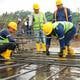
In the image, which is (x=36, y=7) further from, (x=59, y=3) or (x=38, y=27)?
(x=59, y=3)

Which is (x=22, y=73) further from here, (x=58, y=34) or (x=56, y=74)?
(x=58, y=34)

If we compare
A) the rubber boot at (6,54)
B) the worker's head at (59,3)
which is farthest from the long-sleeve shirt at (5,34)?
the worker's head at (59,3)

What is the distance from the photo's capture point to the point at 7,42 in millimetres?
9359

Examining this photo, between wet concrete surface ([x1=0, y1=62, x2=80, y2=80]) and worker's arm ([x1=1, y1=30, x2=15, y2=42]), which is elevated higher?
worker's arm ([x1=1, y1=30, x2=15, y2=42])

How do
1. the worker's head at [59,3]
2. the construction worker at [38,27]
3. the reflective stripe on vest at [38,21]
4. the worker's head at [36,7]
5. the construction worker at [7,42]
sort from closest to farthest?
1. the construction worker at [7,42]
2. the worker's head at [59,3]
3. the worker's head at [36,7]
4. the construction worker at [38,27]
5. the reflective stripe on vest at [38,21]

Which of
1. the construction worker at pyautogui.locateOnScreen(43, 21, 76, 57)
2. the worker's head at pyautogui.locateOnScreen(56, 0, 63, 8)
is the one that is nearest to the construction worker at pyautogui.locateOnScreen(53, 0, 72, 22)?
the worker's head at pyautogui.locateOnScreen(56, 0, 63, 8)

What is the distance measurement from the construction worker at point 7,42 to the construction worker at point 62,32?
0.96 meters

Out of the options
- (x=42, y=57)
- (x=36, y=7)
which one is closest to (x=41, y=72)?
(x=42, y=57)

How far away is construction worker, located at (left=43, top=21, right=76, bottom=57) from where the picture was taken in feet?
31.8

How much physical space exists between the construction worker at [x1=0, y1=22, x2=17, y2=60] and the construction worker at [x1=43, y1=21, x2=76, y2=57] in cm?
96

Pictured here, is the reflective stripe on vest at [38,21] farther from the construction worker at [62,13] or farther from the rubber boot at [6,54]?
the rubber boot at [6,54]

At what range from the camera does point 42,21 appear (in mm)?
12117

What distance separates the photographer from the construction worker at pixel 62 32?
969 cm

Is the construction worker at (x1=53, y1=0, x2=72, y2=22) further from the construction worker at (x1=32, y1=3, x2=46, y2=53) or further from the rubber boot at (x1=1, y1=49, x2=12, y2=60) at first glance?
the rubber boot at (x1=1, y1=49, x2=12, y2=60)
